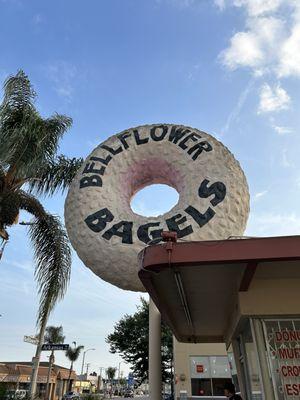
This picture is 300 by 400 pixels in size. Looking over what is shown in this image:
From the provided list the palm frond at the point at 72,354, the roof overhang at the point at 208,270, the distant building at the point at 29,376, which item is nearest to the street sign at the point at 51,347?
the roof overhang at the point at 208,270

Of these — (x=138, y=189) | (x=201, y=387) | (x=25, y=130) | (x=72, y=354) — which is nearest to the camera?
(x=138, y=189)

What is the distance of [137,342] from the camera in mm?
25828

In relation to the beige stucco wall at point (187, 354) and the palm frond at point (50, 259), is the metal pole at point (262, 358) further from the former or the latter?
the beige stucco wall at point (187, 354)

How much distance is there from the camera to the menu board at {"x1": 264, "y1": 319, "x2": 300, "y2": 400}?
4.14m

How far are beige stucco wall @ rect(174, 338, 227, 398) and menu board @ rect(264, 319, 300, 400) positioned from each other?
42.5 ft

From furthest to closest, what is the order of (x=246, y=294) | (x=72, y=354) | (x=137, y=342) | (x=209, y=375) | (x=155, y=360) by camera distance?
(x=72, y=354), (x=137, y=342), (x=209, y=375), (x=155, y=360), (x=246, y=294)

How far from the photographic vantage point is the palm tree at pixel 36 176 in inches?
357

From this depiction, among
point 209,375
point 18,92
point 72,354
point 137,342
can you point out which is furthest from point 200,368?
point 72,354

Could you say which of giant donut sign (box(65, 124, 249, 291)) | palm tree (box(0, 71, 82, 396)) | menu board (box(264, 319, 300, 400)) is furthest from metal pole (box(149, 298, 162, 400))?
palm tree (box(0, 71, 82, 396))

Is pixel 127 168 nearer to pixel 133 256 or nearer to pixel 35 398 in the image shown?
pixel 133 256

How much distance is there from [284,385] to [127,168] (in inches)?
144

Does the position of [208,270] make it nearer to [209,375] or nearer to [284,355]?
[284,355]

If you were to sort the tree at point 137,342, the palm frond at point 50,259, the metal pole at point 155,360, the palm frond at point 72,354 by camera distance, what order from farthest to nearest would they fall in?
1. the palm frond at point 72,354
2. the tree at point 137,342
3. the palm frond at point 50,259
4. the metal pole at point 155,360

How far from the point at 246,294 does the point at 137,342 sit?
2297cm
